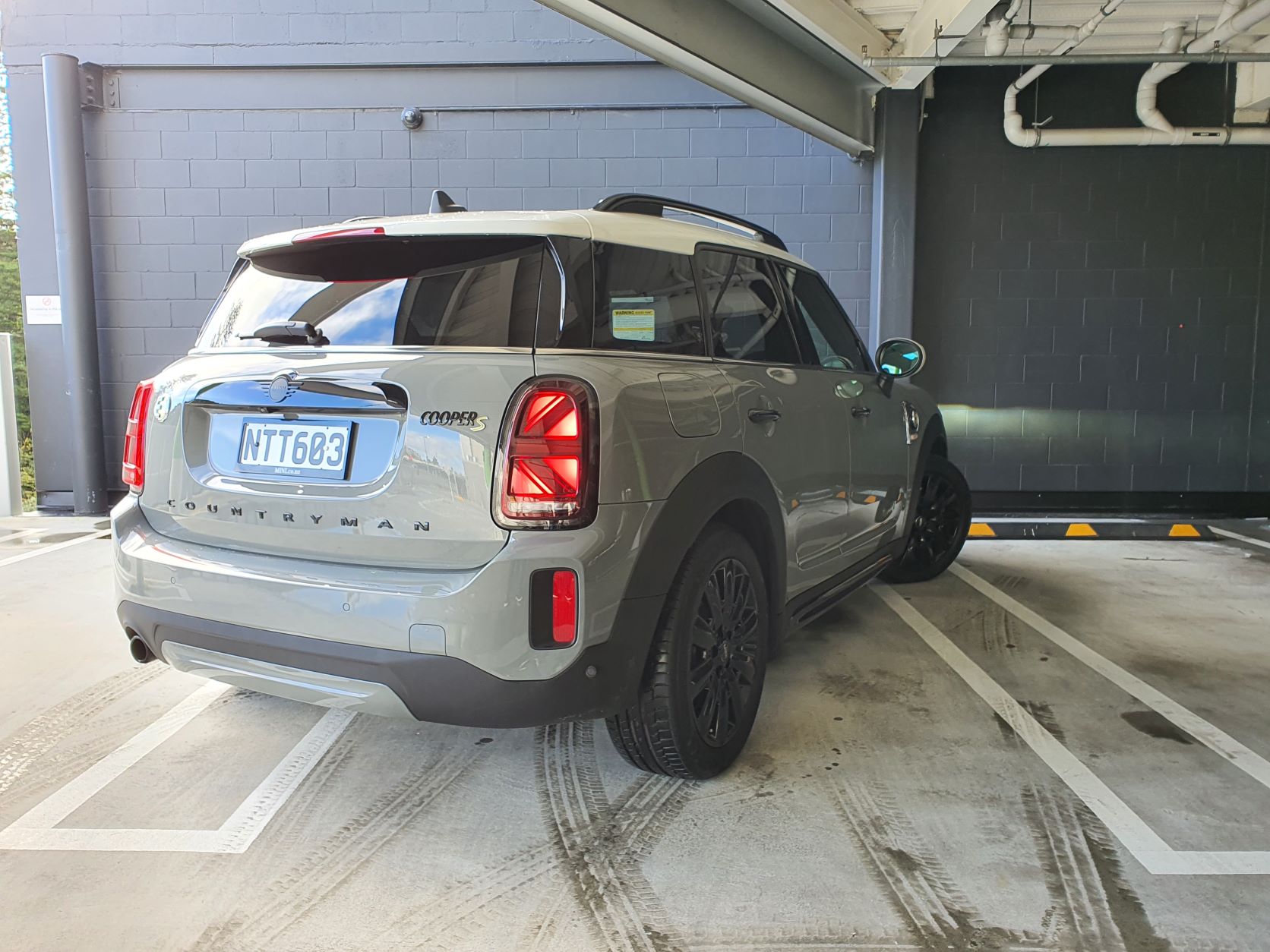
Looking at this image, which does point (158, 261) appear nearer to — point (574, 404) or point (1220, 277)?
point (574, 404)

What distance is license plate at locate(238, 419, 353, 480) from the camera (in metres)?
2.12

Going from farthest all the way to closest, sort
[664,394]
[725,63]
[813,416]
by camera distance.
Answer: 1. [725,63]
2. [813,416]
3. [664,394]

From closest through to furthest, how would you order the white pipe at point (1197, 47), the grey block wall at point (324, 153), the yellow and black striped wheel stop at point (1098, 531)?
the white pipe at point (1197, 47) < the yellow and black striped wheel stop at point (1098, 531) < the grey block wall at point (324, 153)

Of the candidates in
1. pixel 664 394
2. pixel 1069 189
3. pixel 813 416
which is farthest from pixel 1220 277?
pixel 664 394

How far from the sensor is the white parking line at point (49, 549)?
5.50 m

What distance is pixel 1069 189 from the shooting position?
7.04 meters

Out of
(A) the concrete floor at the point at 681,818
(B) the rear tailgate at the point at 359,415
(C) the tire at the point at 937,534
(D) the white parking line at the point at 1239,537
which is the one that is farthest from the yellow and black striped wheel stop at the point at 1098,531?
(B) the rear tailgate at the point at 359,415

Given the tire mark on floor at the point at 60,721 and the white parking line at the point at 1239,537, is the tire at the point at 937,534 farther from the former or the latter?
the tire mark on floor at the point at 60,721

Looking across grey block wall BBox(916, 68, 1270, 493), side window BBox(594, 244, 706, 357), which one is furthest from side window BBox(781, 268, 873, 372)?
grey block wall BBox(916, 68, 1270, 493)

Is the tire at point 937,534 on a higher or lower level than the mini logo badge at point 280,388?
lower

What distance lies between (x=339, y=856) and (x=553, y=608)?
87 cm

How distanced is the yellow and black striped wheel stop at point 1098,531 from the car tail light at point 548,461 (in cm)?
500

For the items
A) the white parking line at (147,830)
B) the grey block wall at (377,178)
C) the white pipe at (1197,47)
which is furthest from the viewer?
the grey block wall at (377,178)

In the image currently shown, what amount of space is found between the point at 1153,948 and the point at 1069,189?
655 cm
